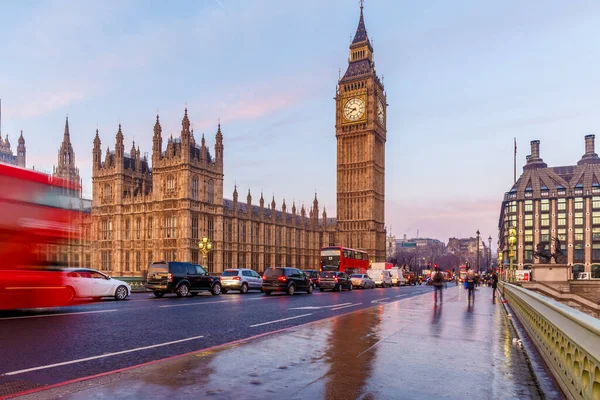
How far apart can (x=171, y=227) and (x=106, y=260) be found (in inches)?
430

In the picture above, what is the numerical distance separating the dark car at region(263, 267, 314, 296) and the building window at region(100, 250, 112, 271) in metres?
36.5

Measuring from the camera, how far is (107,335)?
10516 millimetres

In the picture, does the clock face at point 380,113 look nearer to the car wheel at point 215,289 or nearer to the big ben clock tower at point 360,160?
the big ben clock tower at point 360,160

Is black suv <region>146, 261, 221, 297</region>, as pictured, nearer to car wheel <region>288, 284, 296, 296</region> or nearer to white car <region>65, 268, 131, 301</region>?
white car <region>65, 268, 131, 301</region>

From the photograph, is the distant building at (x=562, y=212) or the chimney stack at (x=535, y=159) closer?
the distant building at (x=562, y=212)

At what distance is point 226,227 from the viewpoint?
198 ft

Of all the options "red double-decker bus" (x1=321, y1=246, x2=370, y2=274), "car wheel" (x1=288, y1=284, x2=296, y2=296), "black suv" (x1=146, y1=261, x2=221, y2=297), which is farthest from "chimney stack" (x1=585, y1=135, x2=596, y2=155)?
"black suv" (x1=146, y1=261, x2=221, y2=297)

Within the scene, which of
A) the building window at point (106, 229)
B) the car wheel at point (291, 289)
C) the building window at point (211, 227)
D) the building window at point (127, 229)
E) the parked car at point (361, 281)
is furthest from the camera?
the building window at point (106, 229)

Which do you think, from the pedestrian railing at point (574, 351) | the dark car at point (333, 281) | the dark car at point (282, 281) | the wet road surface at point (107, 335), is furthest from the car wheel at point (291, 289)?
the pedestrian railing at point (574, 351)

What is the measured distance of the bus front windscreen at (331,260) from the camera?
4984 centimetres

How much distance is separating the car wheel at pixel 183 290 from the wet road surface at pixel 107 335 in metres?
7.88

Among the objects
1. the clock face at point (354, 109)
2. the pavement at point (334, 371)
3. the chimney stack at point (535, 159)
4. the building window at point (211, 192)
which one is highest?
the clock face at point (354, 109)

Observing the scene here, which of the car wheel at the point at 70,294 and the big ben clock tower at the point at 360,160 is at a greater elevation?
the big ben clock tower at the point at 360,160

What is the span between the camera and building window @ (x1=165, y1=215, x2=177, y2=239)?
176 feet
